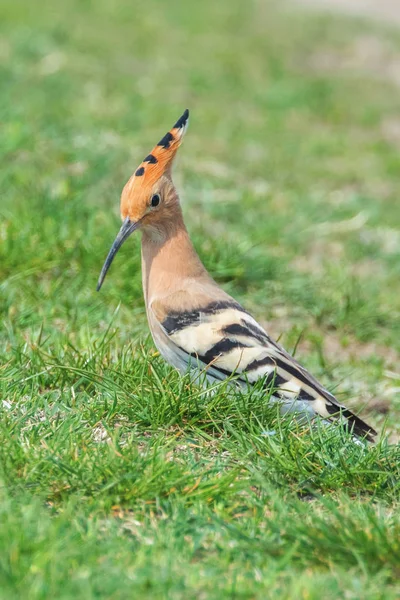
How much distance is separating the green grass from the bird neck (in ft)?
0.80

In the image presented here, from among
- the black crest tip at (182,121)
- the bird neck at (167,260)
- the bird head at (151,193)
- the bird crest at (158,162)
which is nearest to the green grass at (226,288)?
the bird neck at (167,260)

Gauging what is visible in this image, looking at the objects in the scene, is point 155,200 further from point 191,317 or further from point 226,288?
point 226,288

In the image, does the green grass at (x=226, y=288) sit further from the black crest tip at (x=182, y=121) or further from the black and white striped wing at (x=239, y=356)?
the black crest tip at (x=182, y=121)

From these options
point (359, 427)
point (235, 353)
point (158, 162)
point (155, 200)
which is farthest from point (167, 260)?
point (359, 427)

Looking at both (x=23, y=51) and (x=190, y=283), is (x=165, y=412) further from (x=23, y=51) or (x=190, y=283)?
(x=23, y=51)

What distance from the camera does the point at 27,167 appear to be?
5410 mm

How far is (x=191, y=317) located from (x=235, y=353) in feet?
0.71

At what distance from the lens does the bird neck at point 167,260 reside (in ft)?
11.5

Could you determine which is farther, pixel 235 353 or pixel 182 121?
pixel 182 121

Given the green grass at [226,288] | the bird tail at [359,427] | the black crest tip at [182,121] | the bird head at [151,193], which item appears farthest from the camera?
the black crest tip at [182,121]

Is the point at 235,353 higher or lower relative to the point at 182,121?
lower

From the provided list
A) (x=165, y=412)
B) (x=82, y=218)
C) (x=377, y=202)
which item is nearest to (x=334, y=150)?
(x=377, y=202)

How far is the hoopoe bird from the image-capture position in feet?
10.5

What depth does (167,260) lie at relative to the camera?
139 inches
